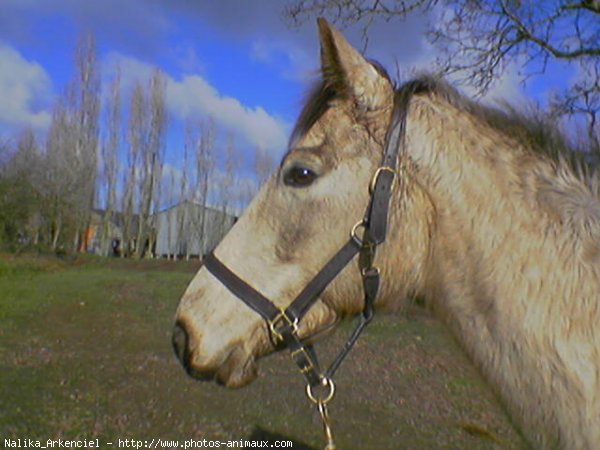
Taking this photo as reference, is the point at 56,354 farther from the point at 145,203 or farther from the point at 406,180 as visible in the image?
the point at 145,203

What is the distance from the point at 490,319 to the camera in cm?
202

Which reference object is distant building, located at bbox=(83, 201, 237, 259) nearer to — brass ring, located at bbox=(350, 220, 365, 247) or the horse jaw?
the horse jaw

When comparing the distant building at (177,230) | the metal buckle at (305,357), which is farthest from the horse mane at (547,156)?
the distant building at (177,230)

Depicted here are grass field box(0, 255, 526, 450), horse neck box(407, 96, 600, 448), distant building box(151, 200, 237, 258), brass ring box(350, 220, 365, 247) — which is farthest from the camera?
distant building box(151, 200, 237, 258)

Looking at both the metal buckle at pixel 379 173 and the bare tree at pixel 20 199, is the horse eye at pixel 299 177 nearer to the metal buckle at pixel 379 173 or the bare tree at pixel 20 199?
the metal buckle at pixel 379 173

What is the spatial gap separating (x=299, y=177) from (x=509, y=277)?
845mm

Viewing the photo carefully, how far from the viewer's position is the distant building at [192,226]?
51.8m

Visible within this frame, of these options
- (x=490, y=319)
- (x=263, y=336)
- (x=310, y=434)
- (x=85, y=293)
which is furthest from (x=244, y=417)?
(x=85, y=293)

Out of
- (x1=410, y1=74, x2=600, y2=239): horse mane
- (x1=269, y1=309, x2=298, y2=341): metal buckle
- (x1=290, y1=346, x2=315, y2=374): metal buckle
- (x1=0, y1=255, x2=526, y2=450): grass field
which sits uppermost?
(x1=410, y1=74, x2=600, y2=239): horse mane

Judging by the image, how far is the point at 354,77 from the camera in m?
2.27

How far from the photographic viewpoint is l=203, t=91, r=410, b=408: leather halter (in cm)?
213

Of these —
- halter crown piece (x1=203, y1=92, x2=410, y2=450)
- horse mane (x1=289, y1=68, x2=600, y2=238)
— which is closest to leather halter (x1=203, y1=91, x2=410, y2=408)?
halter crown piece (x1=203, y1=92, x2=410, y2=450)

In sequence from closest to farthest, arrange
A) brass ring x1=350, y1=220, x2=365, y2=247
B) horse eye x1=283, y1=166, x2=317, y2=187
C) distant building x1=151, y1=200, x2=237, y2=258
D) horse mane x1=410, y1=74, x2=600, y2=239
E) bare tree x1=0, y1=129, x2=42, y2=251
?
horse mane x1=410, y1=74, x2=600, y2=239 → brass ring x1=350, y1=220, x2=365, y2=247 → horse eye x1=283, y1=166, x2=317, y2=187 → bare tree x1=0, y1=129, x2=42, y2=251 → distant building x1=151, y1=200, x2=237, y2=258

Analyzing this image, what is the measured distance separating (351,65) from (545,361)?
1252mm
